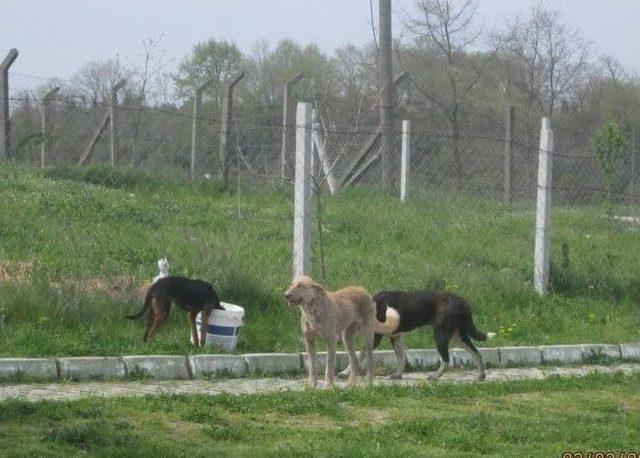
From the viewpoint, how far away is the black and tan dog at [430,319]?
1168 cm

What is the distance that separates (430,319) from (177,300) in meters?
2.51

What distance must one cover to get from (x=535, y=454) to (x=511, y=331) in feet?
19.8

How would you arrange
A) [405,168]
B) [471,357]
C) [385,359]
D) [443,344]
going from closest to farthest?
[443,344] → [385,359] → [471,357] → [405,168]

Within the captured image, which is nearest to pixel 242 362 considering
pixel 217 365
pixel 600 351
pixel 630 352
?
pixel 217 365

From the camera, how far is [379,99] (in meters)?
→ 20.5

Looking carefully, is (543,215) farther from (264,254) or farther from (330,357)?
(330,357)

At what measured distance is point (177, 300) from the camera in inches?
446

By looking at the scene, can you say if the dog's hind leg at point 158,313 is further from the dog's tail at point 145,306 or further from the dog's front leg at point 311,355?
the dog's front leg at point 311,355

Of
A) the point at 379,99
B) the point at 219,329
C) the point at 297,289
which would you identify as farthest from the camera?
the point at 379,99

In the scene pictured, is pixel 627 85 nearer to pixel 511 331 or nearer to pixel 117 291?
pixel 511 331

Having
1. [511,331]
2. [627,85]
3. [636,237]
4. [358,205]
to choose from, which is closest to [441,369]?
[511,331]

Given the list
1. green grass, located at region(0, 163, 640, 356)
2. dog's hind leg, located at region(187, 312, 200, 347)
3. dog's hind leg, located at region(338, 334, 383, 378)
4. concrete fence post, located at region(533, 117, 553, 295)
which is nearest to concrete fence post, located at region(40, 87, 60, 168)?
green grass, located at region(0, 163, 640, 356)

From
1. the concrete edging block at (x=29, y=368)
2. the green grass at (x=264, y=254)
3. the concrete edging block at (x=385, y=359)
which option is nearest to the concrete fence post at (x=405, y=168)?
the green grass at (x=264, y=254)

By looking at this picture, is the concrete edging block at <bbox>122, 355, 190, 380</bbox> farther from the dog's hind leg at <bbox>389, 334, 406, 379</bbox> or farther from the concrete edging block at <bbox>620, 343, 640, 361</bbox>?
the concrete edging block at <bbox>620, 343, 640, 361</bbox>
